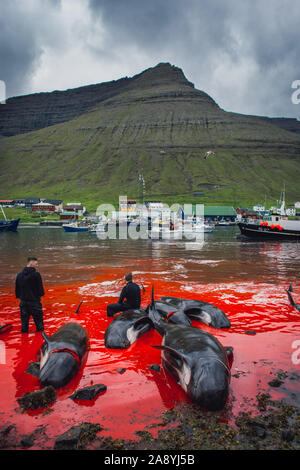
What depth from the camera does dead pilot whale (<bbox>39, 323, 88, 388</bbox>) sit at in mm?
6125

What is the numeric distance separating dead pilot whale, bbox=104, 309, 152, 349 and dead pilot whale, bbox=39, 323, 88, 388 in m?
0.90

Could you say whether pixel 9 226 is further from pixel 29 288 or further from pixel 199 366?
pixel 199 366

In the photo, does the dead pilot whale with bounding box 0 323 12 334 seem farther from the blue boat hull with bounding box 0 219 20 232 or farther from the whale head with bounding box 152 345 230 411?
the blue boat hull with bounding box 0 219 20 232

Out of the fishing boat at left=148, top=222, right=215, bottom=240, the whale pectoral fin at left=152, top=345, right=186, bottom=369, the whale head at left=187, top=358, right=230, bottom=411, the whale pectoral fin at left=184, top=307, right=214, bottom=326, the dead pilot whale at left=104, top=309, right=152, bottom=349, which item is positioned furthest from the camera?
the fishing boat at left=148, top=222, right=215, bottom=240

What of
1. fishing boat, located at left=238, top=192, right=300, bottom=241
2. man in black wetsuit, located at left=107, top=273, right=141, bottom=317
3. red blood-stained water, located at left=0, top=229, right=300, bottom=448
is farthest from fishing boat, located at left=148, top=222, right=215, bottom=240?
man in black wetsuit, located at left=107, top=273, right=141, bottom=317

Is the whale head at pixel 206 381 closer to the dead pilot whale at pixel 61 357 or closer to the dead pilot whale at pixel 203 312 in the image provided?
the dead pilot whale at pixel 61 357

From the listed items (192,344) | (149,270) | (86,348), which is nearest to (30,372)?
(86,348)

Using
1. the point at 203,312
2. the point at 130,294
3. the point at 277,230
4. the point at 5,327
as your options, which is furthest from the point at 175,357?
the point at 277,230

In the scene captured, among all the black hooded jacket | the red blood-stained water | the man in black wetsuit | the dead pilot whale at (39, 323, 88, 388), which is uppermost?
the black hooded jacket

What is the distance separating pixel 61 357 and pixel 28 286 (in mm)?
3126

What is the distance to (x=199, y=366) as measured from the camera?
17.8 feet

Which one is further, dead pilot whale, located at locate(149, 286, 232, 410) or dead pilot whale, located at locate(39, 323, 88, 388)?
dead pilot whale, located at locate(39, 323, 88, 388)

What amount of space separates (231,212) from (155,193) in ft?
182

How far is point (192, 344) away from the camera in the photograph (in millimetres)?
6133
